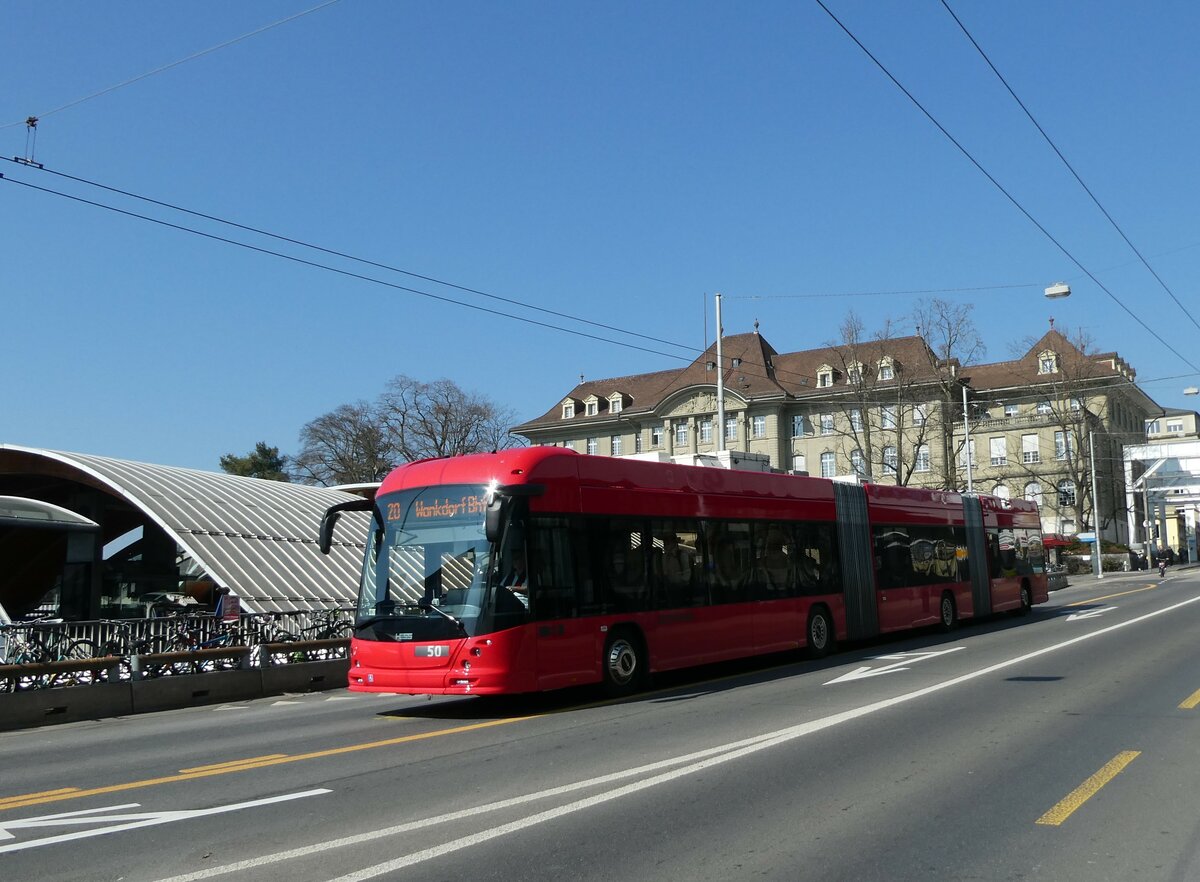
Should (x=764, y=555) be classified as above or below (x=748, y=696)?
above

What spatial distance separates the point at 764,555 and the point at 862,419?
2005 inches

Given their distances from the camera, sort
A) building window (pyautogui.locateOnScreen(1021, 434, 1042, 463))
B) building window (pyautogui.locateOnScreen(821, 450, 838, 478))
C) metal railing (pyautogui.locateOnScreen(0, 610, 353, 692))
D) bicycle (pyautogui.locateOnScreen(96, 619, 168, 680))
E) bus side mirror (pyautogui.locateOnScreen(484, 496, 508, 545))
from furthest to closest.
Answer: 1. building window (pyautogui.locateOnScreen(821, 450, 838, 478))
2. building window (pyautogui.locateOnScreen(1021, 434, 1042, 463))
3. bicycle (pyautogui.locateOnScreen(96, 619, 168, 680))
4. metal railing (pyautogui.locateOnScreen(0, 610, 353, 692))
5. bus side mirror (pyautogui.locateOnScreen(484, 496, 508, 545))

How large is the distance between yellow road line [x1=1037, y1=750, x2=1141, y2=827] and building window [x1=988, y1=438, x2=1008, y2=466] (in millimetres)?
74098

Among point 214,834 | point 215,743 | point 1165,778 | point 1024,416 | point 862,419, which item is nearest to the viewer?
point 214,834

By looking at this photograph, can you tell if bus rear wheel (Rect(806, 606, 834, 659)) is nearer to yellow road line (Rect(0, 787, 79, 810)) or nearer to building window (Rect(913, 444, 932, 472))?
yellow road line (Rect(0, 787, 79, 810))

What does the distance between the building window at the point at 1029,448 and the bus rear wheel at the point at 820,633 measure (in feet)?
213

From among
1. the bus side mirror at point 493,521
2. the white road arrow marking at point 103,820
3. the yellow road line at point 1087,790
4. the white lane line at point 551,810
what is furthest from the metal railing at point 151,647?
the yellow road line at point 1087,790

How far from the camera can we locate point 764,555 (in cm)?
1734

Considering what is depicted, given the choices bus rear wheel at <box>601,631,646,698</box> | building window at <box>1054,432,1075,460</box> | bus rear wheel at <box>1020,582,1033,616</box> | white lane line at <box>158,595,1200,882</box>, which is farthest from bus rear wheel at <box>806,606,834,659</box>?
building window at <box>1054,432,1075,460</box>

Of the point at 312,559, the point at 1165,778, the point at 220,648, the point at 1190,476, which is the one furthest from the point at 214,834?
the point at 1190,476

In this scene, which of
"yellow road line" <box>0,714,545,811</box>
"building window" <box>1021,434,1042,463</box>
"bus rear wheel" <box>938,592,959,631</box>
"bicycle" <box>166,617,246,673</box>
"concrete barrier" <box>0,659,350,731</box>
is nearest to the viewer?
"yellow road line" <box>0,714,545,811</box>

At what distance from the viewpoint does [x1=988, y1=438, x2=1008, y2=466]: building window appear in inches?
3098

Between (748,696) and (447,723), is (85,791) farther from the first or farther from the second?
(748,696)

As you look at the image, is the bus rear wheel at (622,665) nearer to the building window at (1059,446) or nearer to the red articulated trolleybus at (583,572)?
the red articulated trolleybus at (583,572)
